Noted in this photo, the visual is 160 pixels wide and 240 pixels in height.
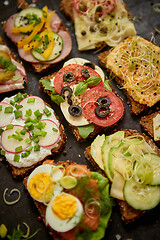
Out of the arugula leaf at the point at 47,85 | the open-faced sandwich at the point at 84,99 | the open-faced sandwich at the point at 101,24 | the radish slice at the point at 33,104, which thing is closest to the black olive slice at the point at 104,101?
the open-faced sandwich at the point at 84,99

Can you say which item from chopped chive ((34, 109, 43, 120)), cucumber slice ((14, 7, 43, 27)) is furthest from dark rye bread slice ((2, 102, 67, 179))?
cucumber slice ((14, 7, 43, 27))

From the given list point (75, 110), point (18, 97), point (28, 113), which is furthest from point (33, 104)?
point (75, 110)

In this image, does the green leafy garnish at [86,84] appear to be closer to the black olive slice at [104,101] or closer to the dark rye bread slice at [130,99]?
the black olive slice at [104,101]

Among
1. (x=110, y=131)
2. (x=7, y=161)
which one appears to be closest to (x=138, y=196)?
(x=110, y=131)

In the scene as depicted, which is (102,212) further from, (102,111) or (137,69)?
(137,69)

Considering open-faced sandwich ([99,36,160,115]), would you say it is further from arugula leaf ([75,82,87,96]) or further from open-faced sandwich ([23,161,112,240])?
open-faced sandwich ([23,161,112,240])

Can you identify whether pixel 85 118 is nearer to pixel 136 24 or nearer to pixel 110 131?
pixel 110 131
